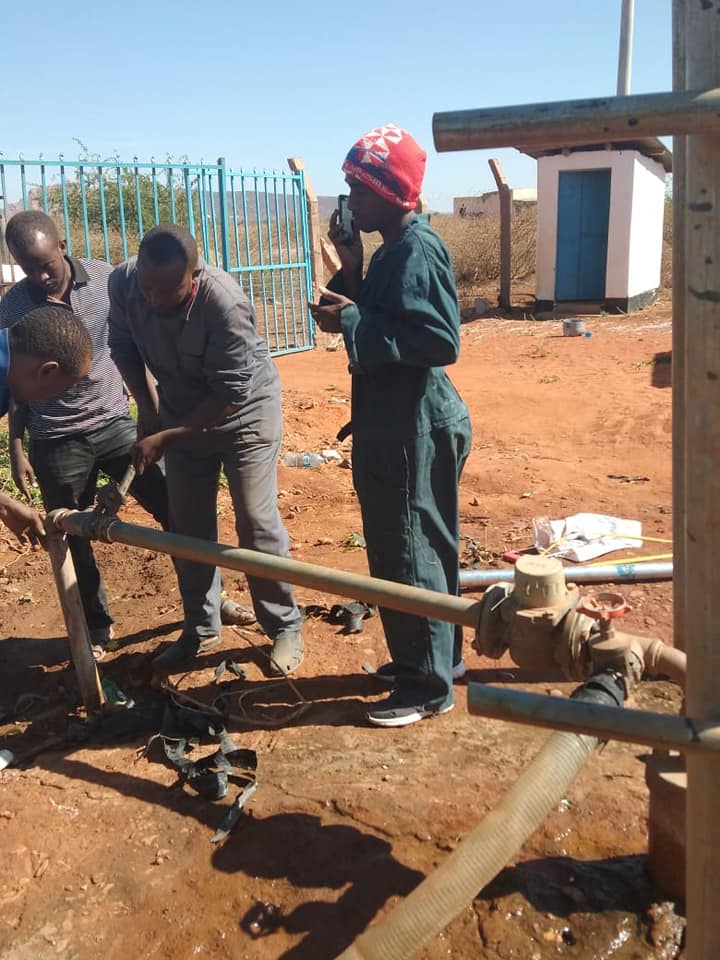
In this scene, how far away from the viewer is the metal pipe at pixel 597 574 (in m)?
4.14

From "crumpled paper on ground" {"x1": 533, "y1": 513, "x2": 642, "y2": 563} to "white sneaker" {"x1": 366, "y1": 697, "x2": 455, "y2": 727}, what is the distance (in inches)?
65.1

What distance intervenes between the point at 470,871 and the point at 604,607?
606 mm

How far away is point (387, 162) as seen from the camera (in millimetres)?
2697

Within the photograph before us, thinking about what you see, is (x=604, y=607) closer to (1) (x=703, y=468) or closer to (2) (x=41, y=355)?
(1) (x=703, y=468)

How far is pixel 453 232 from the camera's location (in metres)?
20.9

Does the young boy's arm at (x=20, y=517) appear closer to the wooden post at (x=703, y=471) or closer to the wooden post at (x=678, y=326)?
the wooden post at (x=678, y=326)

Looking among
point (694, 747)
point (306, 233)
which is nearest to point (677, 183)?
point (694, 747)

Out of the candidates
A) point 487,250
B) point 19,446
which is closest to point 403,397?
point 19,446

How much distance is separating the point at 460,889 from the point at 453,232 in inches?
810

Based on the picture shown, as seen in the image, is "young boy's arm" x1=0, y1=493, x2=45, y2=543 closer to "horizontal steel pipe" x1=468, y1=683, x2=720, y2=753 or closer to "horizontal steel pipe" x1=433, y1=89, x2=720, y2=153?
"horizontal steel pipe" x1=468, y1=683, x2=720, y2=753

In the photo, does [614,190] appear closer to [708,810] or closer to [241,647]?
[241,647]

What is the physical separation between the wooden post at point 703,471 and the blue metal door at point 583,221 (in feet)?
48.4

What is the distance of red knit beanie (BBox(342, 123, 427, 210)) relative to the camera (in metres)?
2.70

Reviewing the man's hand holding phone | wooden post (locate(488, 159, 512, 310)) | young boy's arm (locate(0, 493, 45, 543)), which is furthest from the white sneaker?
wooden post (locate(488, 159, 512, 310))
